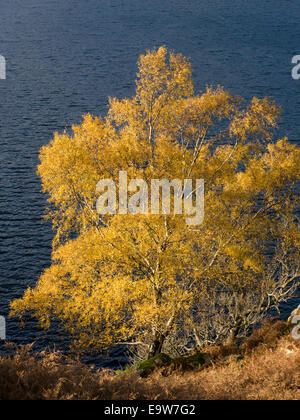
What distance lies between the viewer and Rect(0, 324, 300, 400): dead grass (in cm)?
1110

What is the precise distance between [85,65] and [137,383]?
91362 millimetres

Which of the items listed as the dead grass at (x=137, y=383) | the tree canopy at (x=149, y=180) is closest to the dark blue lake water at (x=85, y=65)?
the tree canopy at (x=149, y=180)

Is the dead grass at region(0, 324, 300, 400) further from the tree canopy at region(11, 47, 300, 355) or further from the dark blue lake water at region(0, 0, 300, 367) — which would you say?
the dark blue lake water at region(0, 0, 300, 367)

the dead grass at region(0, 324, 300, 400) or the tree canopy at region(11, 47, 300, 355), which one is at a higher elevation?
the tree canopy at region(11, 47, 300, 355)

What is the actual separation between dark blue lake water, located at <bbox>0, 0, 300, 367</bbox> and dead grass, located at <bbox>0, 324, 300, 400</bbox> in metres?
15.7

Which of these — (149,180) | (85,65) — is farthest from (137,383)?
(85,65)

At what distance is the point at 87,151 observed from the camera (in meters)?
21.4

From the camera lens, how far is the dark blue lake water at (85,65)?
39.8 meters

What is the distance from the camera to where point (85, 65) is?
93750 mm

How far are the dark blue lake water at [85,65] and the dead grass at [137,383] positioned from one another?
1572 cm

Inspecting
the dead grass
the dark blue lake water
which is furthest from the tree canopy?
the dark blue lake water

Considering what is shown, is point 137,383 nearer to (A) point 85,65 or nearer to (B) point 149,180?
(B) point 149,180
